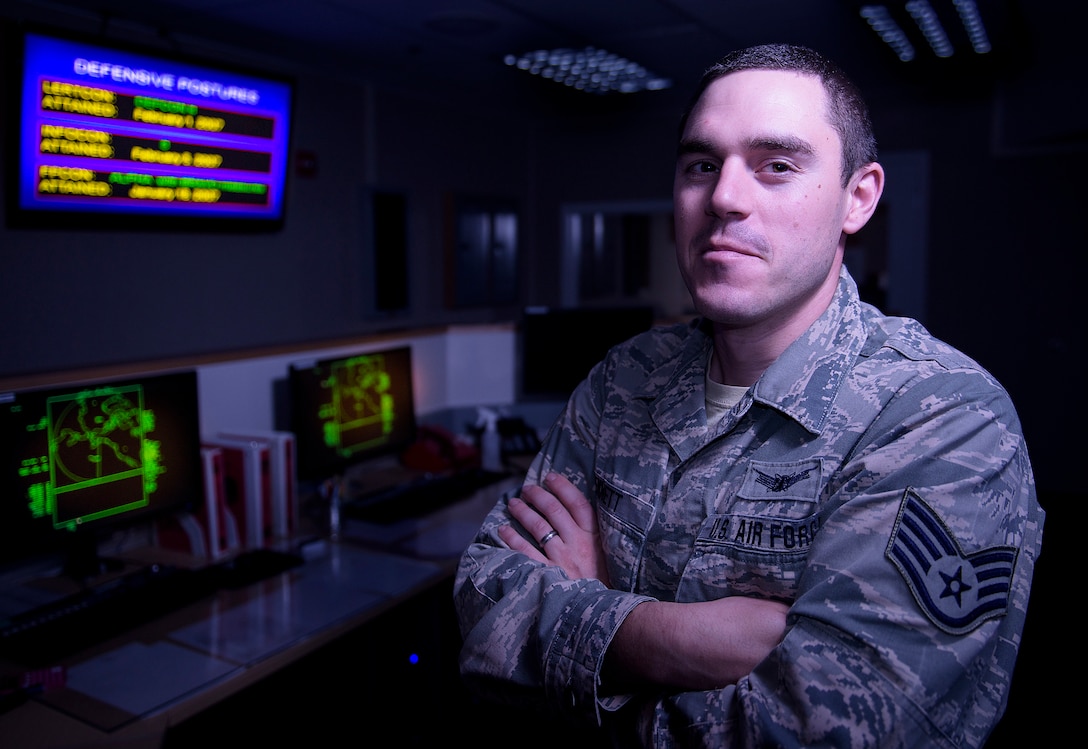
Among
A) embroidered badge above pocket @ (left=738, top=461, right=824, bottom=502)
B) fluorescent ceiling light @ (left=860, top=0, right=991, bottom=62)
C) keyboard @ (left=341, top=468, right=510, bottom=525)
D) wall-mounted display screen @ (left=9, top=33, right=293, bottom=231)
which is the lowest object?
keyboard @ (left=341, top=468, right=510, bottom=525)

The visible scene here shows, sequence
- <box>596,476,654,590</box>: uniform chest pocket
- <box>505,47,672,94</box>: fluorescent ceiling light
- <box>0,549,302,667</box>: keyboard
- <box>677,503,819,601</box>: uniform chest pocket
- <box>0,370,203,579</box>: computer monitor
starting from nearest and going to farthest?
<box>677,503,819,601</box>: uniform chest pocket < <box>596,476,654,590</box>: uniform chest pocket < <box>0,549,302,667</box>: keyboard < <box>0,370,203,579</box>: computer monitor < <box>505,47,672,94</box>: fluorescent ceiling light

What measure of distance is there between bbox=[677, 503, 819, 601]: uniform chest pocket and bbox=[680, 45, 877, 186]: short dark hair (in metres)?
0.40

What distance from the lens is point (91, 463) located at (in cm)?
193

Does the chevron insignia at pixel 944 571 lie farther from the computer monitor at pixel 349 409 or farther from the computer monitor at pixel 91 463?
the computer monitor at pixel 349 409

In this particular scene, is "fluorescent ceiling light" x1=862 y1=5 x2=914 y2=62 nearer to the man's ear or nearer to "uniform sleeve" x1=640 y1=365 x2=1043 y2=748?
the man's ear

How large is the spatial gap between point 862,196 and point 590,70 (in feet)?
9.86

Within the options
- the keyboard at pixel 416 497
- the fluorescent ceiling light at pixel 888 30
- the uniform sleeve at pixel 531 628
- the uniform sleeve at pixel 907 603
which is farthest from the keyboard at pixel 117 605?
the fluorescent ceiling light at pixel 888 30

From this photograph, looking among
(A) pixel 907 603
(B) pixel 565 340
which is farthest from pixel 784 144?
(B) pixel 565 340

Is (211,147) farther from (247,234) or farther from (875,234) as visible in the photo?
(875,234)

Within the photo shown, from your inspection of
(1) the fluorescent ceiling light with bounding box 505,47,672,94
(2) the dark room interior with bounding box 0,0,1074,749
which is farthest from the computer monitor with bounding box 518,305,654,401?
(1) the fluorescent ceiling light with bounding box 505,47,672,94

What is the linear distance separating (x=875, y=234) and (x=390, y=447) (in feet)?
17.4

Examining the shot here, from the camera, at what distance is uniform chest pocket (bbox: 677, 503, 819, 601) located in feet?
2.83

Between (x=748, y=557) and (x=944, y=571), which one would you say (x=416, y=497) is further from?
(x=944, y=571)

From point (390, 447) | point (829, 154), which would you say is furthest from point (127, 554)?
point (829, 154)
